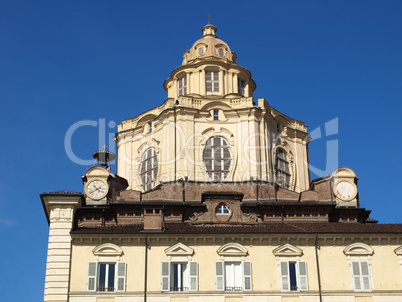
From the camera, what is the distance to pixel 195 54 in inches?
2950

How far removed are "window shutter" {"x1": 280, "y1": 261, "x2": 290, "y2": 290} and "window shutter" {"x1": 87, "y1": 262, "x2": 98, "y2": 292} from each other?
12.3 m

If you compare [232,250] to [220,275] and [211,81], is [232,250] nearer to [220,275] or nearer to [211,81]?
[220,275]

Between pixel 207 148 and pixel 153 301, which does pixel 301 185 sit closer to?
pixel 207 148

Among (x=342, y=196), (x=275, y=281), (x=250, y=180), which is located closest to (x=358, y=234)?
A: (x=275, y=281)

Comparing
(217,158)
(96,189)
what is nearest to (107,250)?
(96,189)

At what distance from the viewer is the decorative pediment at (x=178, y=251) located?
4662 centimetres

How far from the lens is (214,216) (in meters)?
53.8

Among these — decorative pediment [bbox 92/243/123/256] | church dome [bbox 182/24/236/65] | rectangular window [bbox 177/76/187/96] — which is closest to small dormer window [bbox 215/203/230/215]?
decorative pediment [bbox 92/243/123/256]

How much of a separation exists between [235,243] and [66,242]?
1137cm

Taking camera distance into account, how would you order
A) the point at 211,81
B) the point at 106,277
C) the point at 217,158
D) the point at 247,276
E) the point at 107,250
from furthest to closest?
the point at 211,81
the point at 217,158
the point at 107,250
the point at 247,276
the point at 106,277

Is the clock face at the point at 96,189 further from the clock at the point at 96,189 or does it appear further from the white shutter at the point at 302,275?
the white shutter at the point at 302,275

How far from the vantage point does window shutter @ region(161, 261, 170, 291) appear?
4569 centimetres

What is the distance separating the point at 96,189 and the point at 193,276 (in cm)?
1729

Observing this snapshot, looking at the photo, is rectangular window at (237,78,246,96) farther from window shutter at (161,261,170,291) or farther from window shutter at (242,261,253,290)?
window shutter at (161,261,170,291)
